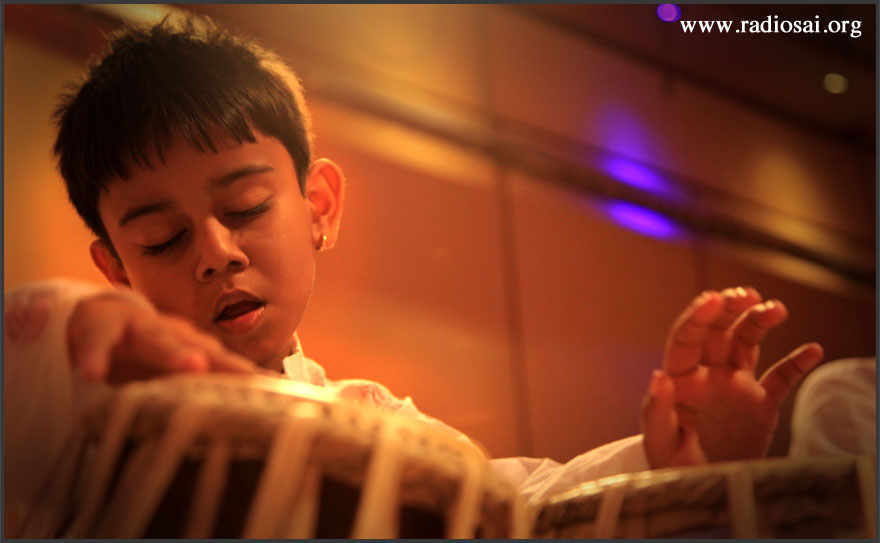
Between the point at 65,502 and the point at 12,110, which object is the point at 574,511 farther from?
the point at 12,110

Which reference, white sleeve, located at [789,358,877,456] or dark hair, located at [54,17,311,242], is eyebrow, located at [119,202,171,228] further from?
white sleeve, located at [789,358,877,456]

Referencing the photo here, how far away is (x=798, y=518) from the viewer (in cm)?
55

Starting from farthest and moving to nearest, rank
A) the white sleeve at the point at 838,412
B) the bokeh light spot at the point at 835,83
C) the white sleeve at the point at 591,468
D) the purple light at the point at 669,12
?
the bokeh light spot at the point at 835,83 < the purple light at the point at 669,12 < the white sleeve at the point at 591,468 < the white sleeve at the point at 838,412

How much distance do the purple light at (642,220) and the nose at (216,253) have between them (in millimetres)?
1301

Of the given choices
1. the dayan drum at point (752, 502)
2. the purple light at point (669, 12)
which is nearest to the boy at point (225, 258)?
the dayan drum at point (752, 502)

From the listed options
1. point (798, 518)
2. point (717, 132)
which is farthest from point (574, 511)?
point (717, 132)

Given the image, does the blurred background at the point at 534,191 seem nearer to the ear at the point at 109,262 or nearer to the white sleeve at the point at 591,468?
the ear at the point at 109,262

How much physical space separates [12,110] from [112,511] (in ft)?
3.64

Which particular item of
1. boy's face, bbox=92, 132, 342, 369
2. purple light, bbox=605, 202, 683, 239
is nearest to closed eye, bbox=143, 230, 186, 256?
boy's face, bbox=92, 132, 342, 369

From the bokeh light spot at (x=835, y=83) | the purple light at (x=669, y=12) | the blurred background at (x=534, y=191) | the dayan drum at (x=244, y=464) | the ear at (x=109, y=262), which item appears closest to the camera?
the dayan drum at (x=244, y=464)

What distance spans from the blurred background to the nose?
439 millimetres

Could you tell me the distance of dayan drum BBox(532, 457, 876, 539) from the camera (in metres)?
0.55

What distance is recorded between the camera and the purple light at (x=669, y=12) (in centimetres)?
Result: 200

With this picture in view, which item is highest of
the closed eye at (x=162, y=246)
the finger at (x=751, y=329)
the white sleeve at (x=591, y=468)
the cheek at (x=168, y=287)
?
the closed eye at (x=162, y=246)
